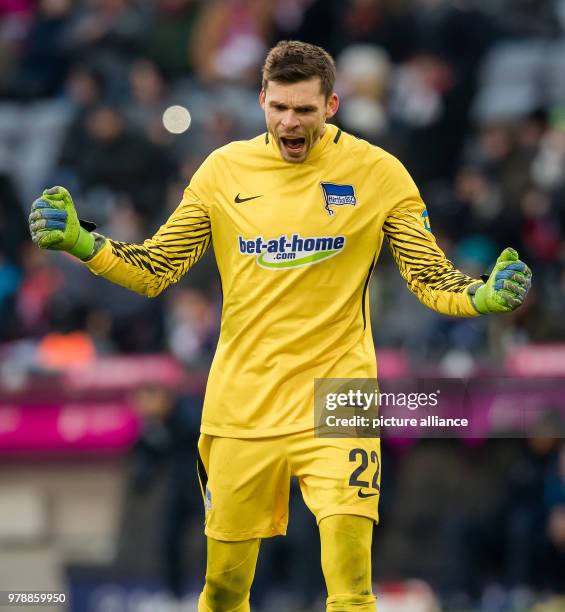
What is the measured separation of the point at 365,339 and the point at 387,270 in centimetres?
577

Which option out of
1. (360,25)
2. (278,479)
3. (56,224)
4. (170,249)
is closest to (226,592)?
(278,479)

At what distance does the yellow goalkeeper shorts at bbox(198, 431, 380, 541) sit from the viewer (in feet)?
21.1

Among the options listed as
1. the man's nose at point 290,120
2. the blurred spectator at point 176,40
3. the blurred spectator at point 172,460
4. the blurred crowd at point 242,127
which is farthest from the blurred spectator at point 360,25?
the man's nose at point 290,120

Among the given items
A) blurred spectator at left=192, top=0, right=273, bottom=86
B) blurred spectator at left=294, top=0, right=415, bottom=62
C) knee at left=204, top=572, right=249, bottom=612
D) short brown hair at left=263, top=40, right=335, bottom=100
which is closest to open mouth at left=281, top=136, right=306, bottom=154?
short brown hair at left=263, top=40, right=335, bottom=100

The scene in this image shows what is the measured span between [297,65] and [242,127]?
745 cm

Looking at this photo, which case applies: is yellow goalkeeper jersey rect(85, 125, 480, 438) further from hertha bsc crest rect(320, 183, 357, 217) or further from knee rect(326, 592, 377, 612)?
knee rect(326, 592, 377, 612)

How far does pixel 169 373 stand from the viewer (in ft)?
38.5

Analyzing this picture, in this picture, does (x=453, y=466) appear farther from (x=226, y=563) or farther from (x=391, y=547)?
(x=226, y=563)

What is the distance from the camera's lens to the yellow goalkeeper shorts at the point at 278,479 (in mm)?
6441

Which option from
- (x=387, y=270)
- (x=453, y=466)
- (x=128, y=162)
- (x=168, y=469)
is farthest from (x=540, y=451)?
(x=128, y=162)

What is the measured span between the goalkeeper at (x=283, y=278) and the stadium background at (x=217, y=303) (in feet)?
14.6

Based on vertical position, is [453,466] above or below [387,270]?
below

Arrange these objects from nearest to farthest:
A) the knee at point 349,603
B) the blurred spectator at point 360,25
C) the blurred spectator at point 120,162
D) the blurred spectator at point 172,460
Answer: the knee at point 349,603
the blurred spectator at point 172,460
the blurred spectator at point 120,162
the blurred spectator at point 360,25

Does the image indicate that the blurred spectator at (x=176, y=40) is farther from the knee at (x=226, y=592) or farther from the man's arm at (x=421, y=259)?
the knee at (x=226, y=592)
